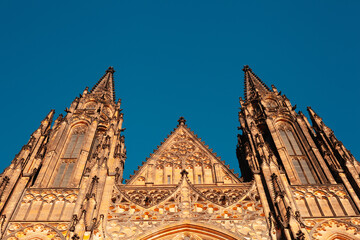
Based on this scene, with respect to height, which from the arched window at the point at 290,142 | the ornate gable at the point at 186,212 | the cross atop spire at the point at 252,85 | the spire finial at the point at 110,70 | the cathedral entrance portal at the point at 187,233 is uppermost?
the spire finial at the point at 110,70

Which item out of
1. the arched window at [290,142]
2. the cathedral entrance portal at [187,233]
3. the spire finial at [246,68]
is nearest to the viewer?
the cathedral entrance portal at [187,233]

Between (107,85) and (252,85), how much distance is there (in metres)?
11.3

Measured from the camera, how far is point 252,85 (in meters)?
33.0

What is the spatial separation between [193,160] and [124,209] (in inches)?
243

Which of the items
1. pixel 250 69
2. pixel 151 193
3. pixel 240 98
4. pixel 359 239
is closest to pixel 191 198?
pixel 151 193

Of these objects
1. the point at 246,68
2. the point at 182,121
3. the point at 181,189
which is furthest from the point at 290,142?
the point at 246,68

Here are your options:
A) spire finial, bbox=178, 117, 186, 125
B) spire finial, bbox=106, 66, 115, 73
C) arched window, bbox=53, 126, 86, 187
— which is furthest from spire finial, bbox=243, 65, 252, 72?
arched window, bbox=53, 126, 86, 187

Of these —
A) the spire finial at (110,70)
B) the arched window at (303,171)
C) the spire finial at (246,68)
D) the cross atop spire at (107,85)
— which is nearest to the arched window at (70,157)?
the cross atop spire at (107,85)

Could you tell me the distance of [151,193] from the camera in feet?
63.6

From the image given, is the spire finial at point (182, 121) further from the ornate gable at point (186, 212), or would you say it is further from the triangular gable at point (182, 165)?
the ornate gable at point (186, 212)

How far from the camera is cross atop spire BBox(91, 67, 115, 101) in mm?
32172

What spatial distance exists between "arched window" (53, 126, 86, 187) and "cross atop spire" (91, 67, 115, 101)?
635 centimetres

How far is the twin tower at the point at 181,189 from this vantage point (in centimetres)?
1708

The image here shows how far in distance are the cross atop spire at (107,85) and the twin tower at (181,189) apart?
240 inches
